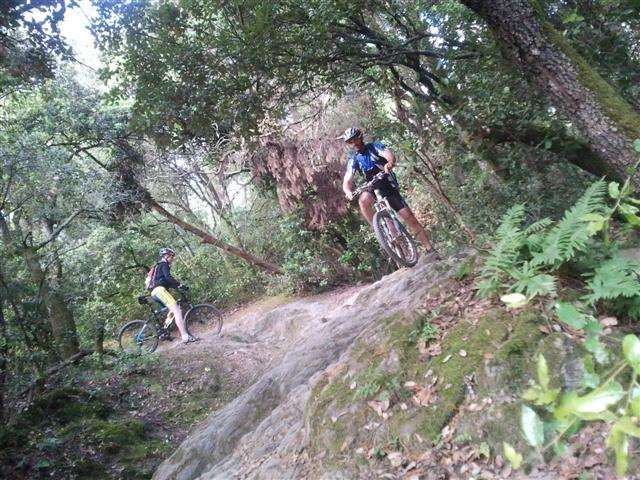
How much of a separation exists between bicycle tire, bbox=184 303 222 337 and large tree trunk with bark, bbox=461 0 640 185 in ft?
29.8

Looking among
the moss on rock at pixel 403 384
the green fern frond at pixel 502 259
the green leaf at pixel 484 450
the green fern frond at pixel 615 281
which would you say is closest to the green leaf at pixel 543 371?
the green leaf at pixel 484 450

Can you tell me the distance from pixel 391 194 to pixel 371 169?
17.7 inches

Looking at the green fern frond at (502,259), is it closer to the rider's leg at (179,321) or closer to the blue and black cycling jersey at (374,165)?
the blue and black cycling jersey at (374,165)

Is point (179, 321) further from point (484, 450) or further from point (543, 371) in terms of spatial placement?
point (543, 371)

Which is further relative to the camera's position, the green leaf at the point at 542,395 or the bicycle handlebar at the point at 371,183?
the bicycle handlebar at the point at 371,183

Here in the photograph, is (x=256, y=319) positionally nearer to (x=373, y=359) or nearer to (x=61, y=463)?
(x=61, y=463)

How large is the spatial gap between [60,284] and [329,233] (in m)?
7.15

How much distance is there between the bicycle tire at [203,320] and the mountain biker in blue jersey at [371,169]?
6.39m

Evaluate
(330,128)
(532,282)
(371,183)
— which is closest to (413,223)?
(371,183)

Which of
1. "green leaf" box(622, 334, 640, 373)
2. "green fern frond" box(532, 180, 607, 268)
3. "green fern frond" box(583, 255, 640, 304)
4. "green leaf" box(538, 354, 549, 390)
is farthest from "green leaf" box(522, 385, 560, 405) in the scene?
"green fern frond" box(532, 180, 607, 268)

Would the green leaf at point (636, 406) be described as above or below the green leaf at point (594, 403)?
below

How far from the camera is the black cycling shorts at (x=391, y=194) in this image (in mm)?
6652

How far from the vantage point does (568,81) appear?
4.55 m

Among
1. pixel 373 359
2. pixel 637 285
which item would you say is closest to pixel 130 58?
pixel 373 359
